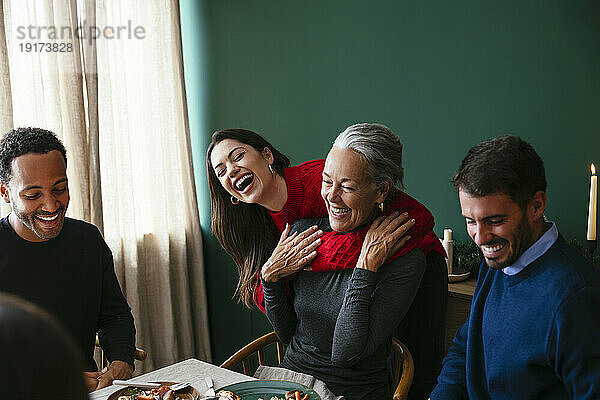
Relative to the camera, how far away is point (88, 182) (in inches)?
128

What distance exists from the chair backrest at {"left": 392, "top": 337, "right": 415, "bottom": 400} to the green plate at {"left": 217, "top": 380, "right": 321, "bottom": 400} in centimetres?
34

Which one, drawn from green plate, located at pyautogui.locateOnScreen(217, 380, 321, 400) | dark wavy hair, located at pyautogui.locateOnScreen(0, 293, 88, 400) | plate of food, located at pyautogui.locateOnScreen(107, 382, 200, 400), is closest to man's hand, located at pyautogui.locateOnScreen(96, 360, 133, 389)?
plate of food, located at pyautogui.locateOnScreen(107, 382, 200, 400)

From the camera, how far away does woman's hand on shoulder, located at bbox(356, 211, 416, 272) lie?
180 cm

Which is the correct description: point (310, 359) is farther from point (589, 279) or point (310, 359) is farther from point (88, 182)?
point (88, 182)

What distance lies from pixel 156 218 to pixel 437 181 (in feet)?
5.49

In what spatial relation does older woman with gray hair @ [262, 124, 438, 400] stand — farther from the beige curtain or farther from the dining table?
the beige curtain

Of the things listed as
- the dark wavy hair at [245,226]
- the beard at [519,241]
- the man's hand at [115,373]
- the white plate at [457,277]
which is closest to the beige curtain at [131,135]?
the dark wavy hair at [245,226]

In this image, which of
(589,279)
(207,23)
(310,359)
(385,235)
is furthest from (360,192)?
(207,23)

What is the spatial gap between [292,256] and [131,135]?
6.11ft

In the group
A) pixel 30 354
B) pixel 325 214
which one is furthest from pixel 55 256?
pixel 30 354

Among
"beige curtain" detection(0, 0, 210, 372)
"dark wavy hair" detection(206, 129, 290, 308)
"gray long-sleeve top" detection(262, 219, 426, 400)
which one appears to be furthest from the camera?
"beige curtain" detection(0, 0, 210, 372)

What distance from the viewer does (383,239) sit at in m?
1.83

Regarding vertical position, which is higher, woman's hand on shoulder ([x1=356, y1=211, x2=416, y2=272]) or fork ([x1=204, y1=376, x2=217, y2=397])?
woman's hand on shoulder ([x1=356, y1=211, x2=416, y2=272])

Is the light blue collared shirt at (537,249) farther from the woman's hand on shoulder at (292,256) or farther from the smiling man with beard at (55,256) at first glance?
the smiling man with beard at (55,256)
